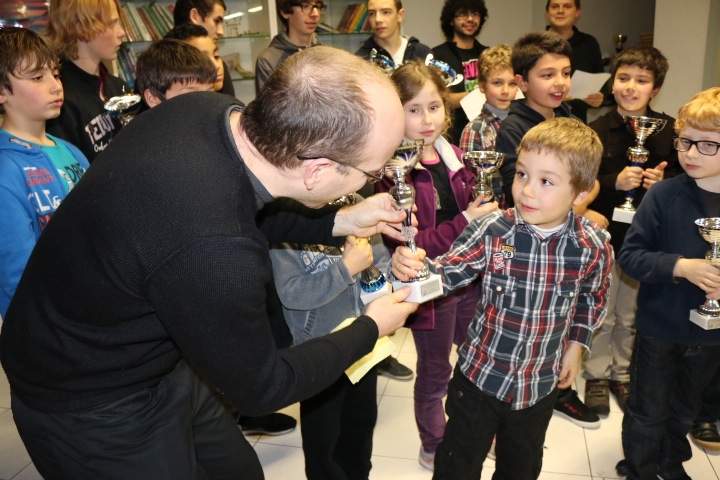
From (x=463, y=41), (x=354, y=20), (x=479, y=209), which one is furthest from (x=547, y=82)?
(x=354, y=20)

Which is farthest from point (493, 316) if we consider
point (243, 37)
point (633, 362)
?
point (243, 37)

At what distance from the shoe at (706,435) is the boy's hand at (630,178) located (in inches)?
40.0

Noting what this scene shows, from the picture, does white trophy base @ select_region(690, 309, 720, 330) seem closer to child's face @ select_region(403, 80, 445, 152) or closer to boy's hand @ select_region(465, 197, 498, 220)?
boy's hand @ select_region(465, 197, 498, 220)

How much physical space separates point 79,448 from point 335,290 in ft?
2.36

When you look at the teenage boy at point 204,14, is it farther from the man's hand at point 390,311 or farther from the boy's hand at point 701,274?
the boy's hand at point 701,274

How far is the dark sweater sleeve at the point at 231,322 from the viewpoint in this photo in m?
0.98

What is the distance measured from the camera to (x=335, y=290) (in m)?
1.60

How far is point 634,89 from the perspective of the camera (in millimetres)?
2438

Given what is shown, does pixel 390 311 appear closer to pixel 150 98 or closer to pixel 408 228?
pixel 408 228

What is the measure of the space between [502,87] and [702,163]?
1.21 metres

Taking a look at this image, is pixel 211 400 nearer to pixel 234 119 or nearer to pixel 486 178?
pixel 234 119

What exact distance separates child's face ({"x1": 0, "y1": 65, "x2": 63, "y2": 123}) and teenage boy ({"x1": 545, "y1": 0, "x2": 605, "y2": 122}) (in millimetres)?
2546

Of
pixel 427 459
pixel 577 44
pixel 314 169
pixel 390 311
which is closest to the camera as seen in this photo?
pixel 314 169

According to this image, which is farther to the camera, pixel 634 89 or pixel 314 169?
pixel 634 89
